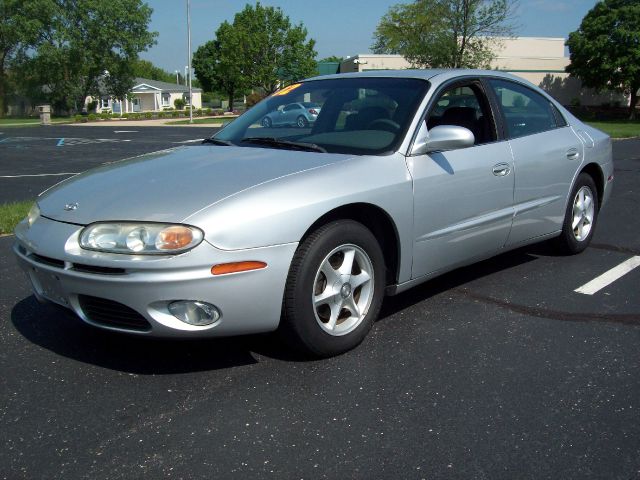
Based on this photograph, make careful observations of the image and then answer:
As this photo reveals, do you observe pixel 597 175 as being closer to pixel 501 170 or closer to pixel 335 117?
pixel 501 170

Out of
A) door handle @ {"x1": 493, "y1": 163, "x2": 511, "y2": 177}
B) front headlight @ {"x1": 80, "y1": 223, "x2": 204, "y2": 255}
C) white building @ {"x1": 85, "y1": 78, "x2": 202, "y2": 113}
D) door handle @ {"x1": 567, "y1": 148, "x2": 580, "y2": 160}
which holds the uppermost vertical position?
white building @ {"x1": 85, "y1": 78, "x2": 202, "y2": 113}

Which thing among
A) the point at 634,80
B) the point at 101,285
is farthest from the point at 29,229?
the point at 634,80

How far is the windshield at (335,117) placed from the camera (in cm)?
388

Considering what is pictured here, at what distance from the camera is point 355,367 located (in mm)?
3336

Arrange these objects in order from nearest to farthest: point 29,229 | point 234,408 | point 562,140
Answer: point 234,408 → point 29,229 → point 562,140

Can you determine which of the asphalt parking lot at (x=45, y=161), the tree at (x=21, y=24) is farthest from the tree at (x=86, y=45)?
the asphalt parking lot at (x=45, y=161)

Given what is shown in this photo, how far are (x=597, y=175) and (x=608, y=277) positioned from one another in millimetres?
1137

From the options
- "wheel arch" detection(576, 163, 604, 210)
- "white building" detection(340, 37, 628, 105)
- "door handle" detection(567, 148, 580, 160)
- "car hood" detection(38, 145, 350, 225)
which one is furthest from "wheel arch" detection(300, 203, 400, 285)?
"white building" detection(340, 37, 628, 105)

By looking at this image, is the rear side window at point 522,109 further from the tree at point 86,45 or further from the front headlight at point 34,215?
the tree at point 86,45

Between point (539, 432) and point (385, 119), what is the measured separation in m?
2.04

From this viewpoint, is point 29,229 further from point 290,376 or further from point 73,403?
point 290,376

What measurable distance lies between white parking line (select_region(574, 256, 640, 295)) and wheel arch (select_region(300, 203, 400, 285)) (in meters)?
1.64

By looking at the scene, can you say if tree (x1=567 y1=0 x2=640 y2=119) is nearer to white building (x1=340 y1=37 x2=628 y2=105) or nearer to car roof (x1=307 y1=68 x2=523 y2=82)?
white building (x1=340 y1=37 x2=628 y2=105)

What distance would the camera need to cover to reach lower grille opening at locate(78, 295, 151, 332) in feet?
9.87
